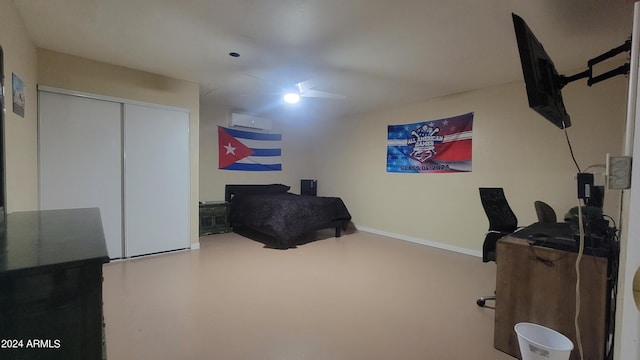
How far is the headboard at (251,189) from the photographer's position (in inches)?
216

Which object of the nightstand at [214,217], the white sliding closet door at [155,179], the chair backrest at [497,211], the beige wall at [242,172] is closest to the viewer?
the chair backrest at [497,211]

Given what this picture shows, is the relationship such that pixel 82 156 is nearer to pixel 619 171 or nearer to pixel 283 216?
pixel 283 216

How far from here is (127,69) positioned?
3334 mm

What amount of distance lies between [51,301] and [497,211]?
316 cm

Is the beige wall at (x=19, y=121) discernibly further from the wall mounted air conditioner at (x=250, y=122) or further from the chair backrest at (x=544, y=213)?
the chair backrest at (x=544, y=213)

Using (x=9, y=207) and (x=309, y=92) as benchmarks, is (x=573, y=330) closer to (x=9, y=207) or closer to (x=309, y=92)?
(x=309, y=92)

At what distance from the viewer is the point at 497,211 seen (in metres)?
2.71

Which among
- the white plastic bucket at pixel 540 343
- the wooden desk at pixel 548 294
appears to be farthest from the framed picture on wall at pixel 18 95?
the white plastic bucket at pixel 540 343

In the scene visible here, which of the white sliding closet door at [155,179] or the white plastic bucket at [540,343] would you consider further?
the white sliding closet door at [155,179]

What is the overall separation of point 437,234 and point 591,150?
2.12m

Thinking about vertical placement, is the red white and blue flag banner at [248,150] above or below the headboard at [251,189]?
above

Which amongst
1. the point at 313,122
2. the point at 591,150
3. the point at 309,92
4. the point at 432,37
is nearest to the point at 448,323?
the point at 432,37

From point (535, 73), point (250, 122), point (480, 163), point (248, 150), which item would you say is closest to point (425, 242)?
point (480, 163)

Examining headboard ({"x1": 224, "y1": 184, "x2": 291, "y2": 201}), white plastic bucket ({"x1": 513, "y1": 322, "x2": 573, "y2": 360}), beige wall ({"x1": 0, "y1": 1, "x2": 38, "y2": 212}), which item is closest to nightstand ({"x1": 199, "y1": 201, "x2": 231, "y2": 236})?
headboard ({"x1": 224, "y1": 184, "x2": 291, "y2": 201})
